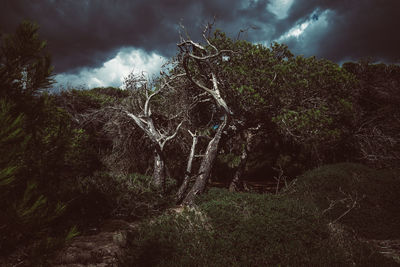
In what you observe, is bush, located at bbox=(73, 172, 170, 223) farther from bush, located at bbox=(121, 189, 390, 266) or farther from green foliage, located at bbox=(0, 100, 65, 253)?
green foliage, located at bbox=(0, 100, 65, 253)

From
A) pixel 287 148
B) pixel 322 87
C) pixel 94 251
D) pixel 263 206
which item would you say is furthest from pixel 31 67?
pixel 287 148

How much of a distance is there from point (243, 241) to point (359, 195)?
23.9 feet

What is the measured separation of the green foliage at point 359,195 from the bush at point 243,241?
2.29 meters

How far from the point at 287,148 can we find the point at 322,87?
680cm

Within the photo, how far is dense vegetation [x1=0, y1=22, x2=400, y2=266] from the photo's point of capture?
2.83 m

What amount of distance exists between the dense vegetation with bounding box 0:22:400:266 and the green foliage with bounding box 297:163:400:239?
0.20ft

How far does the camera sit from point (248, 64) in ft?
35.6

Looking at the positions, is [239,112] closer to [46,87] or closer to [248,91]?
[248,91]

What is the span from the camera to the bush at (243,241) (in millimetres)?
4875

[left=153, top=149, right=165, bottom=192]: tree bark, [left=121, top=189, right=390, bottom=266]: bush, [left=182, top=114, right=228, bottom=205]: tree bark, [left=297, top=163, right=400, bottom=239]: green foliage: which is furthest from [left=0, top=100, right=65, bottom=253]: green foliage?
[left=153, top=149, right=165, bottom=192]: tree bark

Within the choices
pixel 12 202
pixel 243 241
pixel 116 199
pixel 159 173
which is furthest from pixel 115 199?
pixel 12 202

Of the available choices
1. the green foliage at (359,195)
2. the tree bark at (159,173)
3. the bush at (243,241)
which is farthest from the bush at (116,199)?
the green foliage at (359,195)

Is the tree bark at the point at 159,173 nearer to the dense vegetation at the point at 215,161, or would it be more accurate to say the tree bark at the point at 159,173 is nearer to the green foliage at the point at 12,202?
the dense vegetation at the point at 215,161

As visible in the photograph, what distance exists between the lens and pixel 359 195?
9.64 m
